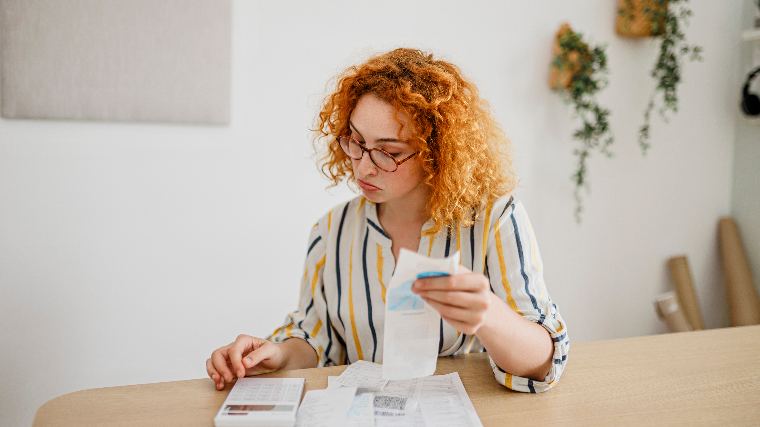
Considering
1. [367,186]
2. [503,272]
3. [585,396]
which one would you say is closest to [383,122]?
[367,186]

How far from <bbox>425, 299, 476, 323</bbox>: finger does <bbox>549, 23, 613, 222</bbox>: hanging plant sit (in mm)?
1681

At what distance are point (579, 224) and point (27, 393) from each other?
2.22 meters

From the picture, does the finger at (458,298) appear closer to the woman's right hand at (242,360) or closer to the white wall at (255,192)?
the woman's right hand at (242,360)

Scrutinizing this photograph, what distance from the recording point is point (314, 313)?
1.53 metres

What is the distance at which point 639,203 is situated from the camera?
2.71 meters

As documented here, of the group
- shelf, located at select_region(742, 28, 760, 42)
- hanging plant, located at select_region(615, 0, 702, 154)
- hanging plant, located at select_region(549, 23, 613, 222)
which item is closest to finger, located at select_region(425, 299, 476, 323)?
hanging plant, located at select_region(549, 23, 613, 222)

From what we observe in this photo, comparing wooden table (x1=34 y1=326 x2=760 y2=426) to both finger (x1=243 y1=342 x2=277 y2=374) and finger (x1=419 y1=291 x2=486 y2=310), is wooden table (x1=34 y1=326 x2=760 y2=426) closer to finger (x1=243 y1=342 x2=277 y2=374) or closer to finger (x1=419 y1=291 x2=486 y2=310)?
finger (x1=243 y1=342 x2=277 y2=374)

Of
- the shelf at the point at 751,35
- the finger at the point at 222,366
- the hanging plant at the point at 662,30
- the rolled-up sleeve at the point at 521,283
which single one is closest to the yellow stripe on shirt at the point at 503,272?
the rolled-up sleeve at the point at 521,283

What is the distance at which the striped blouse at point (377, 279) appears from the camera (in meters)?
1.28

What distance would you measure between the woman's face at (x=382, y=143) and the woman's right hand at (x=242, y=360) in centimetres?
41

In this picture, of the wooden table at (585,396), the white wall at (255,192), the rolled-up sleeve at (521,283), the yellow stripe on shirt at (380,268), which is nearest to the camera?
the wooden table at (585,396)

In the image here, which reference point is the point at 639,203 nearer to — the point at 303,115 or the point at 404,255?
the point at 303,115

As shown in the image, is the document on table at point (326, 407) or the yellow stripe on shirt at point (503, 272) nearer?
the document on table at point (326, 407)

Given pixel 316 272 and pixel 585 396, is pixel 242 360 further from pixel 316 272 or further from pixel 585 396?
pixel 585 396
